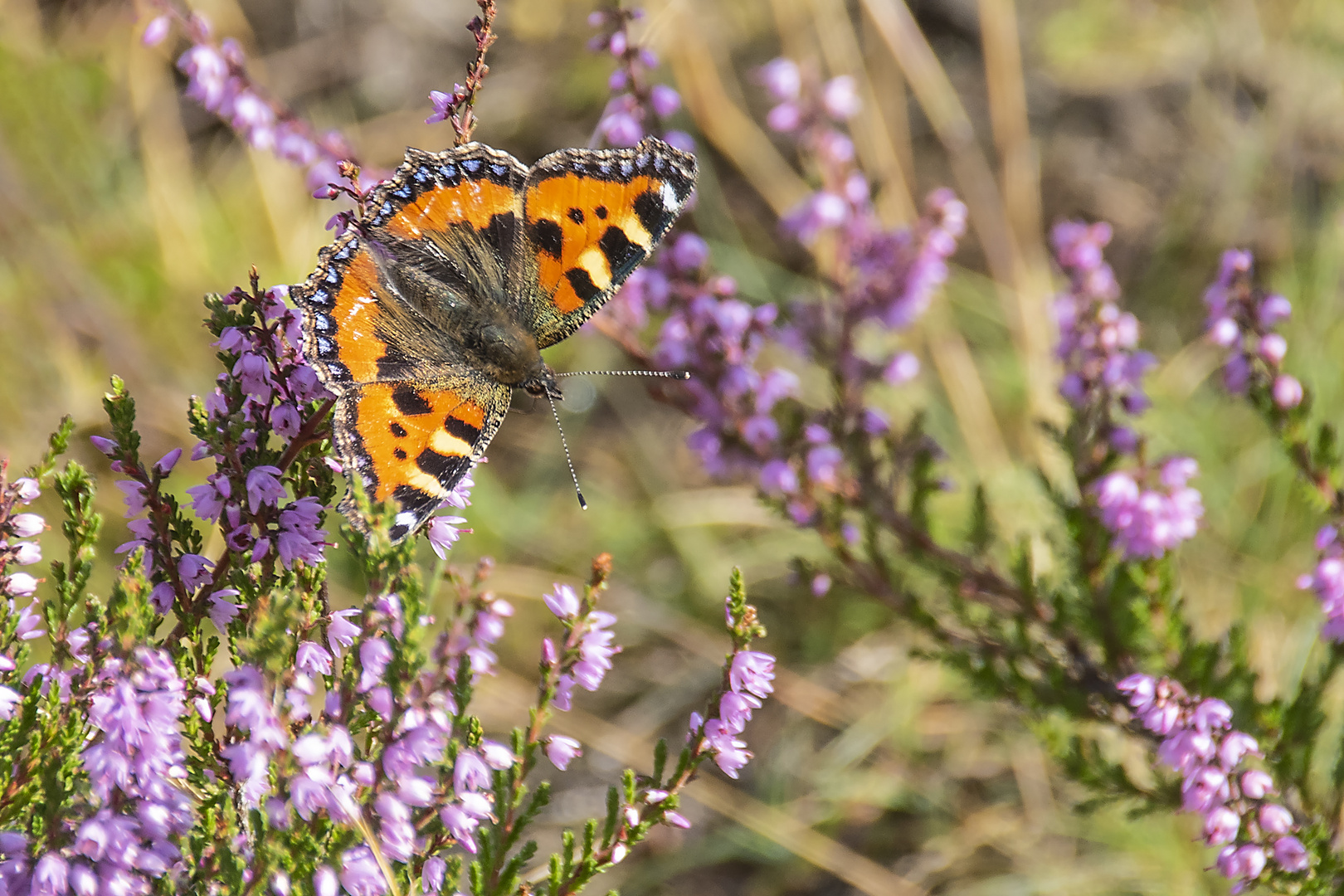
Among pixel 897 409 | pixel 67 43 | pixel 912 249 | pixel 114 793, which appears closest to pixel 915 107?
pixel 897 409

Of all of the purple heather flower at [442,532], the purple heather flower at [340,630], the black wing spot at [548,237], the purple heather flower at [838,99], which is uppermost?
the purple heather flower at [838,99]

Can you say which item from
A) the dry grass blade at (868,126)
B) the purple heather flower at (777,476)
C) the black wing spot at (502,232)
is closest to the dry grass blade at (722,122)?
the dry grass blade at (868,126)

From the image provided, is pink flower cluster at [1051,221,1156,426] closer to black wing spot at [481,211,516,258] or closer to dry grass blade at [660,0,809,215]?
black wing spot at [481,211,516,258]

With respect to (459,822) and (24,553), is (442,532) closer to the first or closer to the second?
(459,822)

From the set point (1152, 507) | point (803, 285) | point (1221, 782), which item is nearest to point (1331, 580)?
point (1152, 507)

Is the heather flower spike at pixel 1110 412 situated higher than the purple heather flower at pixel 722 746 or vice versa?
the heather flower spike at pixel 1110 412

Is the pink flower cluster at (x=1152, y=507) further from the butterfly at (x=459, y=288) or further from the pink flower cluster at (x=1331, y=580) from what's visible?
the butterfly at (x=459, y=288)

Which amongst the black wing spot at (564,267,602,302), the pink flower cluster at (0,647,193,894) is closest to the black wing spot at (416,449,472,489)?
the pink flower cluster at (0,647,193,894)
